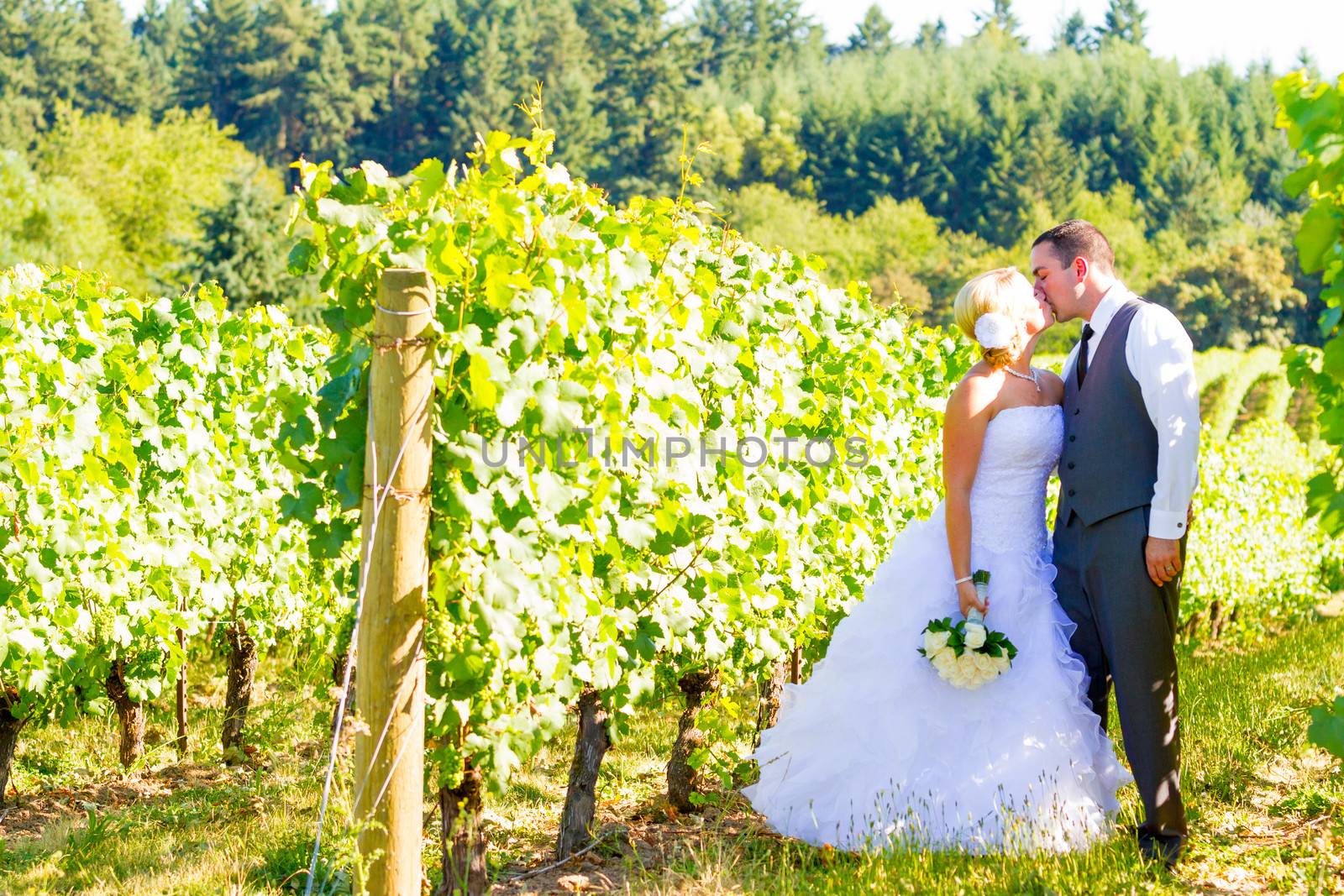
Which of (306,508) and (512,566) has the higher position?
(306,508)

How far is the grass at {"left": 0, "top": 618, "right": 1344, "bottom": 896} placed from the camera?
134 inches

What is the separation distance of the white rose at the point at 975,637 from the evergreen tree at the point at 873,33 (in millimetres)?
111410

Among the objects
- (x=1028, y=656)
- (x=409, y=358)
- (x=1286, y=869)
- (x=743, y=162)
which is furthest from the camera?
(x=743, y=162)

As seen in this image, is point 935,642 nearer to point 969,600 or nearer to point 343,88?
point 969,600

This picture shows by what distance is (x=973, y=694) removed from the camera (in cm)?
378

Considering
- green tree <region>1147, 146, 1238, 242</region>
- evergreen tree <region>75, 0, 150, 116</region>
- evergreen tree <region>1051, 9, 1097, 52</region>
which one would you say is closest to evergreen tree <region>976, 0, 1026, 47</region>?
evergreen tree <region>1051, 9, 1097, 52</region>

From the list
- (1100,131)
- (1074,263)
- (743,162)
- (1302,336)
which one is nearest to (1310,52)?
(1100,131)

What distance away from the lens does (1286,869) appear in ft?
11.3

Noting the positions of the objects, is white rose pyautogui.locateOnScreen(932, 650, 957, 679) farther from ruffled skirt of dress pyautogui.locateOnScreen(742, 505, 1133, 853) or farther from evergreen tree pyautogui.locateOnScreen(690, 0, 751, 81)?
evergreen tree pyautogui.locateOnScreen(690, 0, 751, 81)

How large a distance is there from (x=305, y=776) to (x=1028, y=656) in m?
3.24

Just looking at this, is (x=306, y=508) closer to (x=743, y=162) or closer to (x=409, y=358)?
(x=409, y=358)

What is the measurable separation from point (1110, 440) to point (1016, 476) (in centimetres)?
36

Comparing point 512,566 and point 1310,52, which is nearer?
point 512,566

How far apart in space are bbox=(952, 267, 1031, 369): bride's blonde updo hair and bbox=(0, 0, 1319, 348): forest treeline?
37.4 m
